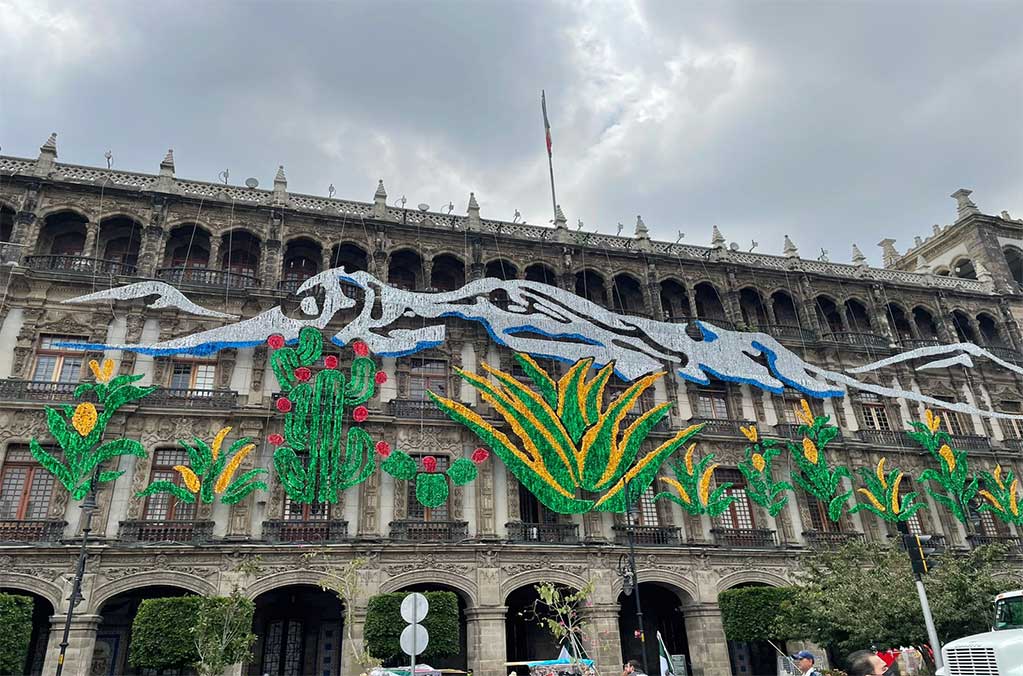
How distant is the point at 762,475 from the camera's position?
29578 mm

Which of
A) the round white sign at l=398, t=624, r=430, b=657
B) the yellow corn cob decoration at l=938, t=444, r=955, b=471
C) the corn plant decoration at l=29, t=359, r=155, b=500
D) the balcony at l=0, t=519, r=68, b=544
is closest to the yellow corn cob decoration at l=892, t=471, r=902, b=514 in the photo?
the yellow corn cob decoration at l=938, t=444, r=955, b=471

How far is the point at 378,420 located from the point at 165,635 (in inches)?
383

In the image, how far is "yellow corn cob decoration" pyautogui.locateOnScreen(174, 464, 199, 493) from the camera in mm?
23406

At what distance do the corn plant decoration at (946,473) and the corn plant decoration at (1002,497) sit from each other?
0.51 metres

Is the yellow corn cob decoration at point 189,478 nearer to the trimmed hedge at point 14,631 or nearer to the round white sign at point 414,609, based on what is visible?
the trimmed hedge at point 14,631

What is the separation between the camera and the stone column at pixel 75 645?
68.1 feet

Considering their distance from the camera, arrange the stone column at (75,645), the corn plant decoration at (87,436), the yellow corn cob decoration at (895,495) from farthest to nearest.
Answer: the yellow corn cob decoration at (895,495) → the corn plant decoration at (87,436) → the stone column at (75,645)

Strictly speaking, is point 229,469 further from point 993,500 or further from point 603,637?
point 993,500

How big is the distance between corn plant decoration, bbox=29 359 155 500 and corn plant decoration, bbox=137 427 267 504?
1.64m

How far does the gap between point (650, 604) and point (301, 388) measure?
56.7 ft

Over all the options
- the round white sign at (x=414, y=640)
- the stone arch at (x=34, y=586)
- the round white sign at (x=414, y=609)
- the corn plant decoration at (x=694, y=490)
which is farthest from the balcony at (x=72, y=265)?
the corn plant decoration at (x=694, y=490)

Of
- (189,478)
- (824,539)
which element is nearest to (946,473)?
(824,539)

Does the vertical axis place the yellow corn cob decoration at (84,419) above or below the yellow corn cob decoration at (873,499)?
above

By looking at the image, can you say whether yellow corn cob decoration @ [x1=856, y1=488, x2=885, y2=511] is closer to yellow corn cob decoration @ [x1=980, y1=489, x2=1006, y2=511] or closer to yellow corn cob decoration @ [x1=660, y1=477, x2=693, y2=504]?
yellow corn cob decoration @ [x1=980, y1=489, x2=1006, y2=511]
